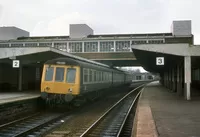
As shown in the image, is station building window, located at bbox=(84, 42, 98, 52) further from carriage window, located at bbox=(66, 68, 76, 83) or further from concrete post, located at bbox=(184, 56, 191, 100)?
carriage window, located at bbox=(66, 68, 76, 83)

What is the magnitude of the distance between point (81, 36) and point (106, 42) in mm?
8038

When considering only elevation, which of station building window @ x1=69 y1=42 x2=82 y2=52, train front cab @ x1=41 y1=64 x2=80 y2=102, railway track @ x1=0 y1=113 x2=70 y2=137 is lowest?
railway track @ x1=0 y1=113 x2=70 y2=137

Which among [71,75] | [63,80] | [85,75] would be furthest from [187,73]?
[63,80]

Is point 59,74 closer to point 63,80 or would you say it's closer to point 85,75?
point 63,80

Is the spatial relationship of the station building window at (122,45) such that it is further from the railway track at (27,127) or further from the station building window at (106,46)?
the railway track at (27,127)

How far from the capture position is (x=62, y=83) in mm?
16344

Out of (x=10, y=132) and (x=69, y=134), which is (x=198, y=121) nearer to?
(x=69, y=134)

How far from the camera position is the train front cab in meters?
16.2

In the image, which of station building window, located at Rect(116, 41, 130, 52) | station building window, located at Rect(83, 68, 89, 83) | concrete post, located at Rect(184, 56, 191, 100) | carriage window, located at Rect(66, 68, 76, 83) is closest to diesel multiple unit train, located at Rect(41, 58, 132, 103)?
carriage window, located at Rect(66, 68, 76, 83)

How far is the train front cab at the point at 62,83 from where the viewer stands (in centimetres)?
1622

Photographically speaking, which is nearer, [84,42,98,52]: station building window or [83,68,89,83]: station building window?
[83,68,89,83]: station building window

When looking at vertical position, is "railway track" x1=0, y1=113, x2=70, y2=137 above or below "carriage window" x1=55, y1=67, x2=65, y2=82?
below

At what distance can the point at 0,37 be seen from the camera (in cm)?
6412

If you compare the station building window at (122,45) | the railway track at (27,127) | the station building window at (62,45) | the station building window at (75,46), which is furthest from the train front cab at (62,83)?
the station building window at (62,45)
